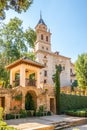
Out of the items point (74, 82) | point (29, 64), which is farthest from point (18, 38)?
point (74, 82)

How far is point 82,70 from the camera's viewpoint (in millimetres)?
32844

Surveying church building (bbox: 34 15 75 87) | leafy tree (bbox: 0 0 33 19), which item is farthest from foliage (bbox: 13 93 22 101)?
church building (bbox: 34 15 75 87)

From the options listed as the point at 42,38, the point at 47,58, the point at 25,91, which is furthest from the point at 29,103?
the point at 42,38

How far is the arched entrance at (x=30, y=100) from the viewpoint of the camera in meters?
21.8

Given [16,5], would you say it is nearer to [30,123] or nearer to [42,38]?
[30,123]

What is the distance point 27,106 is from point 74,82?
32.5 meters

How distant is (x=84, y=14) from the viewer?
13.7 metres

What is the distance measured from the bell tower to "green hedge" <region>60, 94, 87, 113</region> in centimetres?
2243

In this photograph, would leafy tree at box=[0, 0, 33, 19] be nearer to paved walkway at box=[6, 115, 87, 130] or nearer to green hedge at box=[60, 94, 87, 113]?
paved walkway at box=[6, 115, 87, 130]

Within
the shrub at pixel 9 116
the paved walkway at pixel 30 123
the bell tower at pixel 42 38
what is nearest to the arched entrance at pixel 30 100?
the shrub at pixel 9 116

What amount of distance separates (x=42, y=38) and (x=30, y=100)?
28.9 metres

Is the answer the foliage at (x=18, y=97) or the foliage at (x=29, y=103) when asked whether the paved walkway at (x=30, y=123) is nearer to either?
the foliage at (x=18, y=97)

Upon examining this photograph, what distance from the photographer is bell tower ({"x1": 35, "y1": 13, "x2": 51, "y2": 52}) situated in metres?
47.8

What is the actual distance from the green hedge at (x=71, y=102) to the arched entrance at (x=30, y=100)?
3.79 m
